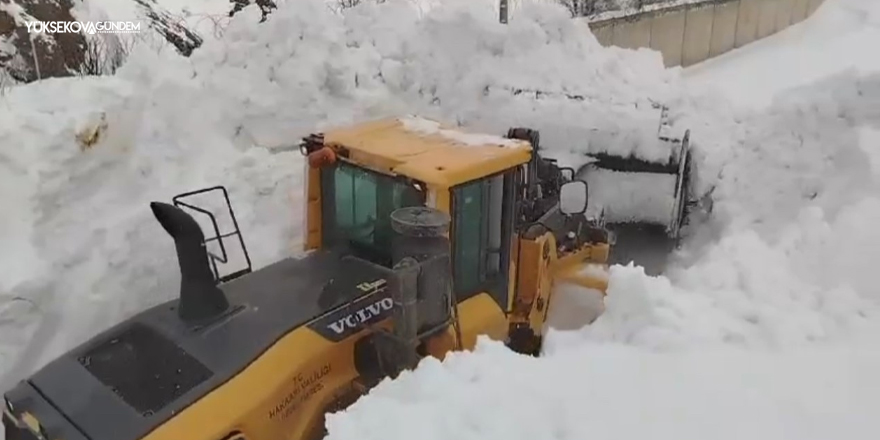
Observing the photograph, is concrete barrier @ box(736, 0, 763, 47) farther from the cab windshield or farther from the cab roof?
the cab windshield

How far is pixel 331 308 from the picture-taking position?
454 centimetres

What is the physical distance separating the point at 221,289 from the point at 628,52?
7368 mm

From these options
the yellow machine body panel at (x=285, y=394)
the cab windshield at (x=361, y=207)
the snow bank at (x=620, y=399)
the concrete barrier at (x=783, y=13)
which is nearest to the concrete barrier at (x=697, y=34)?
the concrete barrier at (x=783, y=13)

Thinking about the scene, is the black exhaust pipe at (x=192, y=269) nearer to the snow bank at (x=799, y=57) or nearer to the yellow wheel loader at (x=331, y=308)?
the yellow wheel loader at (x=331, y=308)

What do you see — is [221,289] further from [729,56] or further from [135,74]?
[729,56]

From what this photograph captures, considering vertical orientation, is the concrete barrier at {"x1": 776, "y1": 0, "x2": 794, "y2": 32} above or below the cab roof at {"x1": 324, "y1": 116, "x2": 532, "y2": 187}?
above

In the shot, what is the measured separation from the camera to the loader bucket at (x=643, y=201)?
7.98 metres

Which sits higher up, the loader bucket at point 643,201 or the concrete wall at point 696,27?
the concrete wall at point 696,27

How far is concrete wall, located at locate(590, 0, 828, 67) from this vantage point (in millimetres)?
12883

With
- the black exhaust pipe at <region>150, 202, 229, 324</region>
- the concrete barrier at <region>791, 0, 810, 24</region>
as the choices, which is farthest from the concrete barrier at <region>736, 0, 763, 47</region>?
the black exhaust pipe at <region>150, 202, 229, 324</region>

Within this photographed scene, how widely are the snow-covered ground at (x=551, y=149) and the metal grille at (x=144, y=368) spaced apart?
2.80 feet

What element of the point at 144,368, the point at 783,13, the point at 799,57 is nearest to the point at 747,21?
the point at 799,57

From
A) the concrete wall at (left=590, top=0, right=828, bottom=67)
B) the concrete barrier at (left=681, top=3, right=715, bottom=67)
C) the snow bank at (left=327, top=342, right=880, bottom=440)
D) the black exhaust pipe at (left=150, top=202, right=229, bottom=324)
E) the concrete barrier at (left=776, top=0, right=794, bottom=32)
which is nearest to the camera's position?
the snow bank at (left=327, top=342, right=880, bottom=440)

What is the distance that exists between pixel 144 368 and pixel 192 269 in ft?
1.73
